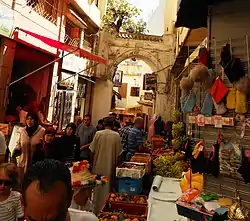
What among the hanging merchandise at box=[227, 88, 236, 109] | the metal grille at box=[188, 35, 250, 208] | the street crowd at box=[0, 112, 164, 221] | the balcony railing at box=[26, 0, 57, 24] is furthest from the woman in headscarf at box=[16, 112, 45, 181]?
the balcony railing at box=[26, 0, 57, 24]

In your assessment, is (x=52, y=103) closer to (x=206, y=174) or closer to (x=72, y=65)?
(x=72, y=65)

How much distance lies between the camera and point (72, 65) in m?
12.4

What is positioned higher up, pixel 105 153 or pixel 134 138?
pixel 134 138

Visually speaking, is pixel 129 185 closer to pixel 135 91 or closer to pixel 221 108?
pixel 221 108

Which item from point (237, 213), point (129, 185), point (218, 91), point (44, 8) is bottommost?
point (129, 185)

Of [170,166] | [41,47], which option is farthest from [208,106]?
[41,47]

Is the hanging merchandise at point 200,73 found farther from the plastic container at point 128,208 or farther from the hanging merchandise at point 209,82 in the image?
the plastic container at point 128,208

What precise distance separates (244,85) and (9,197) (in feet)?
7.91

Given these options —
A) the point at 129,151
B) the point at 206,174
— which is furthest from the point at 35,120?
the point at 206,174

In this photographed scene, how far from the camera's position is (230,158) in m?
2.30

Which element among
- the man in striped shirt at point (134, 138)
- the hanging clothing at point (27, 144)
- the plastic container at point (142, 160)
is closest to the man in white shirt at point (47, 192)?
the hanging clothing at point (27, 144)

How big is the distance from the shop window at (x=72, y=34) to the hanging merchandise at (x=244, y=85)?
410 inches

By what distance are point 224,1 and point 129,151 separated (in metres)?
5.13

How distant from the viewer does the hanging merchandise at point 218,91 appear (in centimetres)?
241
